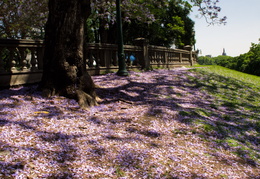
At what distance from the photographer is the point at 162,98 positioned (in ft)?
28.9

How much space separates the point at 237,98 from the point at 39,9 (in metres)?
16.9

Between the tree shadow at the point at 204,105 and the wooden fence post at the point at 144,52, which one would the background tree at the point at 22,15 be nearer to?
the wooden fence post at the point at 144,52

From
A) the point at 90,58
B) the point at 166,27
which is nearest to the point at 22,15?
the point at 90,58

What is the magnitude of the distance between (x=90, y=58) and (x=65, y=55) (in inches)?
208

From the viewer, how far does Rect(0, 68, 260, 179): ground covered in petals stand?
3607mm

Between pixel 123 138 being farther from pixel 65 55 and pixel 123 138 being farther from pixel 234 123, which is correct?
pixel 234 123

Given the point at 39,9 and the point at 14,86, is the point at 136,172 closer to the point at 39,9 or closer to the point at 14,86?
the point at 14,86

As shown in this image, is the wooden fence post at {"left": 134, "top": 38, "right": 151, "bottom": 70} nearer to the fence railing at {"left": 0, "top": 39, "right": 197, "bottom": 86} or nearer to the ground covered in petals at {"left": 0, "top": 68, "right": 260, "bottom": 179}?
the fence railing at {"left": 0, "top": 39, "right": 197, "bottom": 86}

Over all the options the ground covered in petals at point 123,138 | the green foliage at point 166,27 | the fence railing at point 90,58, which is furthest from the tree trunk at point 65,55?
the green foliage at point 166,27

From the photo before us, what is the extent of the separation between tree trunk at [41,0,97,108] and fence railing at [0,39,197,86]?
34.6 inches

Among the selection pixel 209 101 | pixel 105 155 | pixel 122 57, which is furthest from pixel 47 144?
pixel 122 57

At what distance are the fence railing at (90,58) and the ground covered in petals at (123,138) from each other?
3.15ft

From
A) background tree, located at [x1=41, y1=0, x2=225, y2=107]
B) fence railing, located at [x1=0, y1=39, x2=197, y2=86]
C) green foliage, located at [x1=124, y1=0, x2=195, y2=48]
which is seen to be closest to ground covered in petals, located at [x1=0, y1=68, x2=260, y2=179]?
background tree, located at [x1=41, y1=0, x2=225, y2=107]

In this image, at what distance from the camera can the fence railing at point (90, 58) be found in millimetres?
8680
